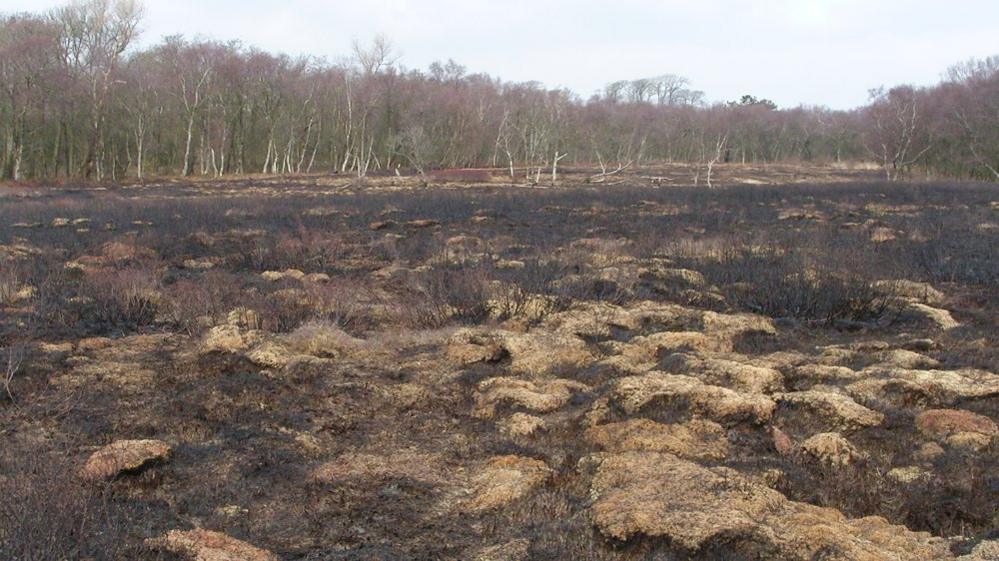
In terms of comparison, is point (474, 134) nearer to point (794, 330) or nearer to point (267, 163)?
point (267, 163)

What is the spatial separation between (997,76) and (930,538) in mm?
62854

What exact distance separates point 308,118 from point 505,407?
192 feet

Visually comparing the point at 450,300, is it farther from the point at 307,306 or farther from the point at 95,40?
the point at 95,40

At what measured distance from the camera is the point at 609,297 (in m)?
10.1

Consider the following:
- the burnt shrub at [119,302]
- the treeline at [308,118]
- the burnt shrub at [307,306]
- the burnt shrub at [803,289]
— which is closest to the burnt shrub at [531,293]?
the burnt shrub at [307,306]

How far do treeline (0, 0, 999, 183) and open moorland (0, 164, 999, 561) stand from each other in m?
23.5

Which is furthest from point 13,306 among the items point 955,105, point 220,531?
point 955,105

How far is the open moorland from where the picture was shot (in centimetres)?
395

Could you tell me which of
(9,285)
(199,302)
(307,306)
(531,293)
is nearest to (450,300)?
(531,293)

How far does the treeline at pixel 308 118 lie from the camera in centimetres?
4538

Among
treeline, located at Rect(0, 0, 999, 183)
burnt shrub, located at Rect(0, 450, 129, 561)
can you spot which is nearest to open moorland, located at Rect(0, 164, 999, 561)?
burnt shrub, located at Rect(0, 450, 129, 561)

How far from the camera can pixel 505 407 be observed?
6062 millimetres

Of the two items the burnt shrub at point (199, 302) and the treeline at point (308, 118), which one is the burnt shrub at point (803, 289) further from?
the treeline at point (308, 118)

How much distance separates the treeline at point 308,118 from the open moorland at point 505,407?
23486 millimetres
